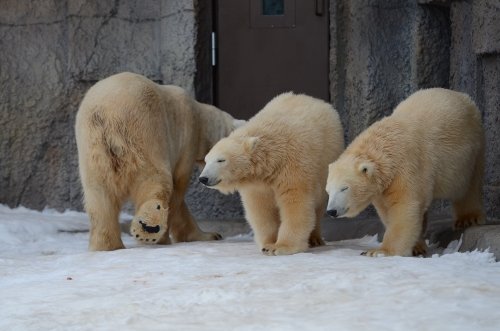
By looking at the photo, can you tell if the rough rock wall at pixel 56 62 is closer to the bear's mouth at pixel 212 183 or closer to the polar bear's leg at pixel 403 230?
the bear's mouth at pixel 212 183

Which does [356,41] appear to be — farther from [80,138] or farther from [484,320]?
[484,320]

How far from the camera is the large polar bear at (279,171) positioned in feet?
16.6

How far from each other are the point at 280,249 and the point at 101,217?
1356mm

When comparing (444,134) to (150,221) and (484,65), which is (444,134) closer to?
(484,65)

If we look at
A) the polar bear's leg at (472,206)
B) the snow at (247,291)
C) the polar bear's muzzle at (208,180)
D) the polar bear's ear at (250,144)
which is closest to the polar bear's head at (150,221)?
the snow at (247,291)

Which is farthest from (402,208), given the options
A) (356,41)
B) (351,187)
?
(356,41)

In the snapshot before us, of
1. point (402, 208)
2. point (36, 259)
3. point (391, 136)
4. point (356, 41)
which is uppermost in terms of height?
point (356, 41)

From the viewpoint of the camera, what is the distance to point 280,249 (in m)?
5.00

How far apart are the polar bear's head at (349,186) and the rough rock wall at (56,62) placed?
9.94ft

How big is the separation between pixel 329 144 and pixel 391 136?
0.56 metres

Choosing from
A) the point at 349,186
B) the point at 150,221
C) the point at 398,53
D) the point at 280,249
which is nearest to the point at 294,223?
the point at 280,249

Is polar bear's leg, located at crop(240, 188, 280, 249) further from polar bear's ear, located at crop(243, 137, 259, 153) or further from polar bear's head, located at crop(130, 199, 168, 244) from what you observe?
polar bear's head, located at crop(130, 199, 168, 244)

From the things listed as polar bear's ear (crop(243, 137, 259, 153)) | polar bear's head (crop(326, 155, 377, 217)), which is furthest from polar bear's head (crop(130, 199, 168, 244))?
polar bear's head (crop(326, 155, 377, 217))

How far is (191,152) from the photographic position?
21.1 feet
